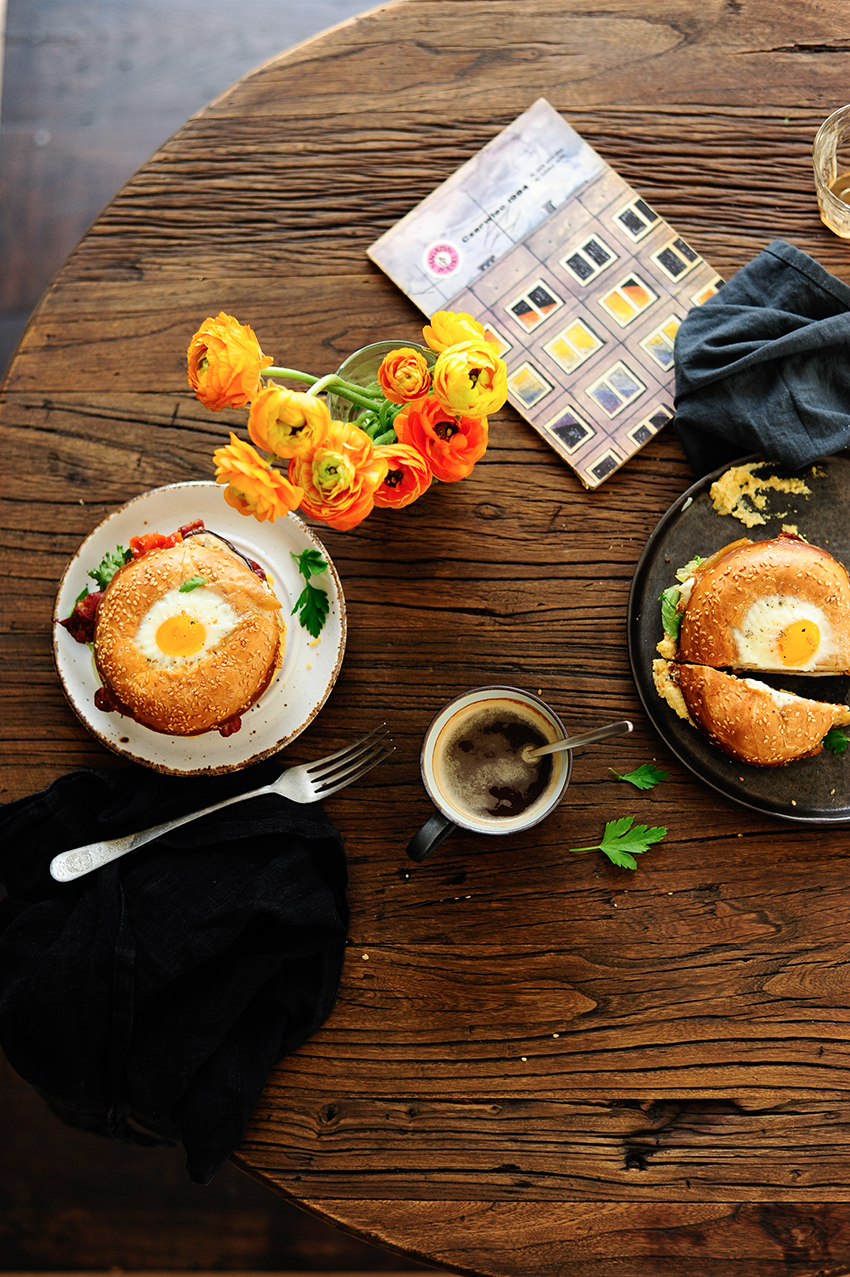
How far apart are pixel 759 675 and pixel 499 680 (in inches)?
18.0

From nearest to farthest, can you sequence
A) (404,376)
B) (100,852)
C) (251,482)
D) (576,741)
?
(251,482)
(404,376)
(576,741)
(100,852)

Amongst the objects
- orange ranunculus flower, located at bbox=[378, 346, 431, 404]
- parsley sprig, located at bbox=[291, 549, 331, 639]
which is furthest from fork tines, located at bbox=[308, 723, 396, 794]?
orange ranunculus flower, located at bbox=[378, 346, 431, 404]

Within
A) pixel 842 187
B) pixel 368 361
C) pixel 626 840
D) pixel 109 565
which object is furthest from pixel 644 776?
pixel 842 187

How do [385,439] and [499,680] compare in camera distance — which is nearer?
[385,439]

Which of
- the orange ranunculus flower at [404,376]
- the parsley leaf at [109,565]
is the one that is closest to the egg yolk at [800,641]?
the orange ranunculus flower at [404,376]

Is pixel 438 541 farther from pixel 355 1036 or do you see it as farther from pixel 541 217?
pixel 355 1036

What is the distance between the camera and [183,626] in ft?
4.61

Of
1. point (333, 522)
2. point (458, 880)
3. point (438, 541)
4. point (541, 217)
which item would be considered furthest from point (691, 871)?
point (541, 217)

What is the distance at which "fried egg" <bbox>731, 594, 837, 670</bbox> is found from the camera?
1.43m

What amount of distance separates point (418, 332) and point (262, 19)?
5.97 ft

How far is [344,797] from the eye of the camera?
152 centimetres

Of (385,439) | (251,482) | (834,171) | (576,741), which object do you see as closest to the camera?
(251,482)

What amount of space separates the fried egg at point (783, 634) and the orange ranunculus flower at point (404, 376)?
69 centimetres

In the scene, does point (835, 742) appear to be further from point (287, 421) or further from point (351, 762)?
point (287, 421)
